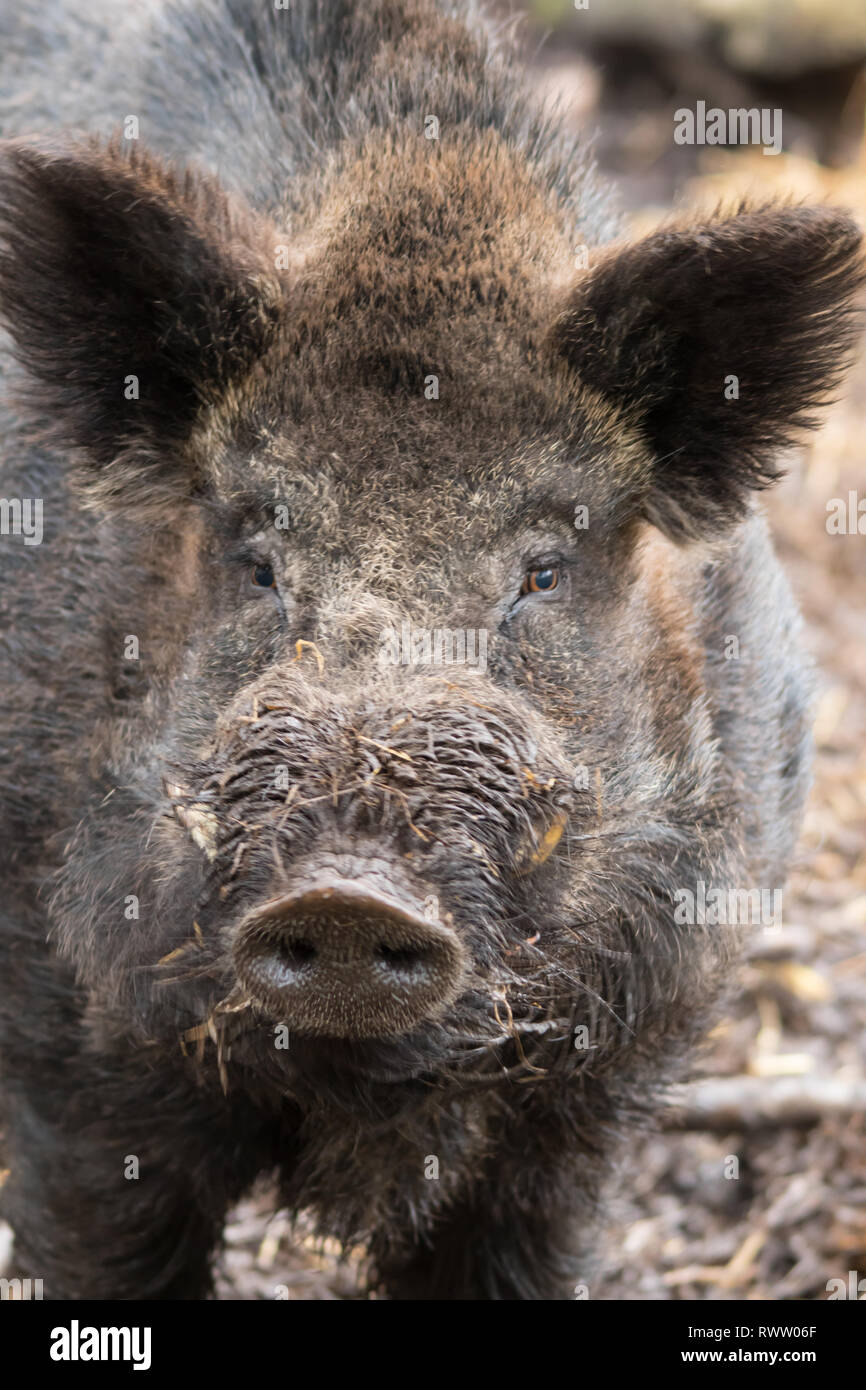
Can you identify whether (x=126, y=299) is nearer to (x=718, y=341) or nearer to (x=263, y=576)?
(x=263, y=576)

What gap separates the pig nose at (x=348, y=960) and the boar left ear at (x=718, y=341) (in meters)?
1.40

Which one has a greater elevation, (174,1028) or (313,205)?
(313,205)

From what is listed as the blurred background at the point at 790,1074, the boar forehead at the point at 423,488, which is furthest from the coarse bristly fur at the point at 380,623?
the blurred background at the point at 790,1074

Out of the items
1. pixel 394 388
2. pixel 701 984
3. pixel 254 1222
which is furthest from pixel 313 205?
pixel 254 1222

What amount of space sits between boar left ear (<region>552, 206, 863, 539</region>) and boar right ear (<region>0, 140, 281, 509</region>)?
726 mm

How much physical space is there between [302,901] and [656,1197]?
3533 mm

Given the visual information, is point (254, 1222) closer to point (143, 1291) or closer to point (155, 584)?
point (143, 1291)

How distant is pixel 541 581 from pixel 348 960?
43.9 inches

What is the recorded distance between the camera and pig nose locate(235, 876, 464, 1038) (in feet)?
8.46

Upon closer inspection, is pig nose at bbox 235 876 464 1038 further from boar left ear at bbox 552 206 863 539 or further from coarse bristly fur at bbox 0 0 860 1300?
boar left ear at bbox 552 206 863 539

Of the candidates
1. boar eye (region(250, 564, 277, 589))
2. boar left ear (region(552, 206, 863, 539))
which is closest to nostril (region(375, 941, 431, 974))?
boar eye (region(250, 564, 277, 589))

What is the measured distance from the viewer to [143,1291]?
4.41 meters

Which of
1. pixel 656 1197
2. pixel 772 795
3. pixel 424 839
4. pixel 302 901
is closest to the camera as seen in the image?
pixel 302 901

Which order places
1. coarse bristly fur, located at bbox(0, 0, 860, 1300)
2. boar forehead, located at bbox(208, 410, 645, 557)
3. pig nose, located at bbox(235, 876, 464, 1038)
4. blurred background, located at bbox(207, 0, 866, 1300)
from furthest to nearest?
1. blurred background, located at bbox(207, 0, 866, 1300)
2. boar forehead, located at bbox(208, 410, 645, 557)
3. coarse bristly fur, located at bbox(0, 0, 860, 1300)
4. pig nose, located at bbox(235, 876, 464, 1038)
